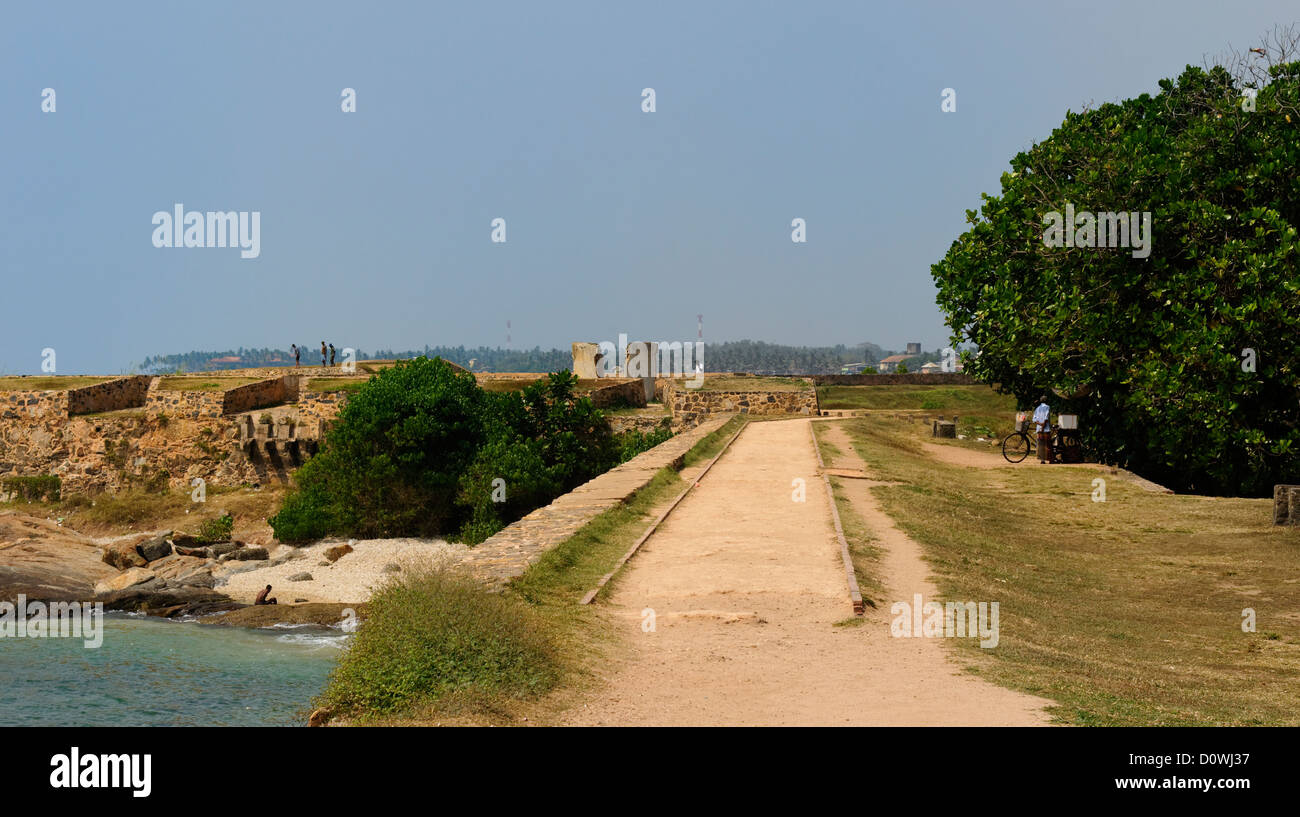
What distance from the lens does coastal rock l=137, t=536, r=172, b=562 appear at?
2728cm

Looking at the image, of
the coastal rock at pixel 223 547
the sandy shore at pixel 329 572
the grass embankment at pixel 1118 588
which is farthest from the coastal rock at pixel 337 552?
the grass embankment at pixel 1118 588

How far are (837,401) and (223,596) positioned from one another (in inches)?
1189

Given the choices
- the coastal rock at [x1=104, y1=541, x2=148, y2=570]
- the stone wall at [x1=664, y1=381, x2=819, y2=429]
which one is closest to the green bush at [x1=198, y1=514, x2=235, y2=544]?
the coastal rock at [x1=104, y1=541, x2=148, y2=570]

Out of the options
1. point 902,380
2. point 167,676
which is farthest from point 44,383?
point 902,380

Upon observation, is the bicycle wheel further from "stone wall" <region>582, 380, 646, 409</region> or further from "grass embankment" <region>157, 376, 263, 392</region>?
"grass embankment" <region>157, 376, 263, 392</region>

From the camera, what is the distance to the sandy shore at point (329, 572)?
75.9 feet

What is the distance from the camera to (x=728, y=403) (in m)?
34.7

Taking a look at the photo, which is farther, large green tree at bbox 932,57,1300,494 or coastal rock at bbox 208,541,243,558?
coastal rock at bbox 208,541,243,558

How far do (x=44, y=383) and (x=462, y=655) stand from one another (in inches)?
1492

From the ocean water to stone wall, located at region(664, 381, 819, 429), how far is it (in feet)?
53.9

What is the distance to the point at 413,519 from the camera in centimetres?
2897

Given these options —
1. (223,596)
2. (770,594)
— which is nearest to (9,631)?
(223,596)
